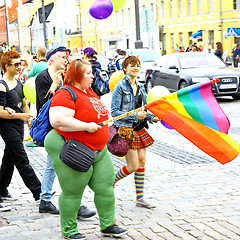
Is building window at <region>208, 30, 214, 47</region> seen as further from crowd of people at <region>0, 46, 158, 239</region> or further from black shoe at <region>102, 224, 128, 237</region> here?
black shoe at <region>102, 224, 128, 237</region>

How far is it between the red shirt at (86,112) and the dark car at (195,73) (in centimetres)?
1258

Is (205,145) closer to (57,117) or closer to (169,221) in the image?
(169,221)

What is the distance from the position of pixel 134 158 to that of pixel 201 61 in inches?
519

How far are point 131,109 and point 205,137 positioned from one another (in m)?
1.12

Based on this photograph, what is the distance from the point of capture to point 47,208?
20.0 feet

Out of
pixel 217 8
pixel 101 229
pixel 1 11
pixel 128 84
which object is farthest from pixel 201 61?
pixel 1 11

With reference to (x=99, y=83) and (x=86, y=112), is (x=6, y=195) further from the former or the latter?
(x=99, y=83)

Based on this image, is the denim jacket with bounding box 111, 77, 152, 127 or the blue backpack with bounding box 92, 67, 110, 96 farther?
the blue backpack with bounding box 92, 67, 110, 96

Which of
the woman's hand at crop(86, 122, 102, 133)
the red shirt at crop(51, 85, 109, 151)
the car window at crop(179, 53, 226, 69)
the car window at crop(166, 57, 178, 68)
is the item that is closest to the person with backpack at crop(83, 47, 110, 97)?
the red shirt at crop(51, 85, 109, 151)

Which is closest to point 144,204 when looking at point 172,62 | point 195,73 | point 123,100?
point 123,100

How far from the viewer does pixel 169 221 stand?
567cm

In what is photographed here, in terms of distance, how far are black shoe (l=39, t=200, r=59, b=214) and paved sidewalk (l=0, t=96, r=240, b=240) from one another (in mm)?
74

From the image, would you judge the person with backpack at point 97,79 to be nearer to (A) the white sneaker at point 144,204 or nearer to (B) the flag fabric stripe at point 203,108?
(A) the white sneaker at point 144,204

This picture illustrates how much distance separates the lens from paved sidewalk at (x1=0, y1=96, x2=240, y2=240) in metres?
5.32
